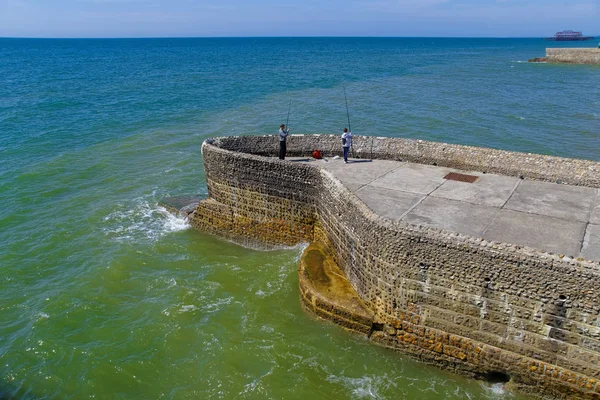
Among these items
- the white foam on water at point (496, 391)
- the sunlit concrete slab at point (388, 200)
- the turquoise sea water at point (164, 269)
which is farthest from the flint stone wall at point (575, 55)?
the white foam on water at point (496, 391)

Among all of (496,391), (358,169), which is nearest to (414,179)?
(358,169)

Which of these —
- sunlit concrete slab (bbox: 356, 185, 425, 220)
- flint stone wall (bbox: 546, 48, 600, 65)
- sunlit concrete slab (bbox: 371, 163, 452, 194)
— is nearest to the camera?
sunlit concrete slab (bbox: 356, 185, 425, 220)

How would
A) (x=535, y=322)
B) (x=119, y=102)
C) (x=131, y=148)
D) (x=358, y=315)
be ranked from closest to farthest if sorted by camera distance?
(x=535, y=322) → (x=358, y=315) → (x=131, y=148) → (x=119, y=102)

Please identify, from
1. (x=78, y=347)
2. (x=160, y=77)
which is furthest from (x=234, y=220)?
(x=160, y=77)

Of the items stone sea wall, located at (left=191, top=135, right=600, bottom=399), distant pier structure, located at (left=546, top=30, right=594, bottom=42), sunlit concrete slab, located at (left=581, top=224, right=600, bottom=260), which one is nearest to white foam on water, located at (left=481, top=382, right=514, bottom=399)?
stone sea wall, located at (left=191, top=135, right=600, bottom=399)

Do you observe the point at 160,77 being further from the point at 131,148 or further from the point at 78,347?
the point at 78,347

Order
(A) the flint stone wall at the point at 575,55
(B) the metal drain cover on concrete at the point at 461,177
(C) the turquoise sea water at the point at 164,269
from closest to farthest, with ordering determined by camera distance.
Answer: (C) the turquoise sea water at the point at 164,269 → (B) the metal drain cover on concrete at the point at 461,177 → (A) the flint stone wall at the point at 575,55

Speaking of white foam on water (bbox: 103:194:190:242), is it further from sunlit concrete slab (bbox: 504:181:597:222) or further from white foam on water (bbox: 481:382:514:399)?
white foam on water (bbox: 481:382:514:399)

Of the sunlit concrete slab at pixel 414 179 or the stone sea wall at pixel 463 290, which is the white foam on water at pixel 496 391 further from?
the sunlit concrete slab at pixel 414 179
